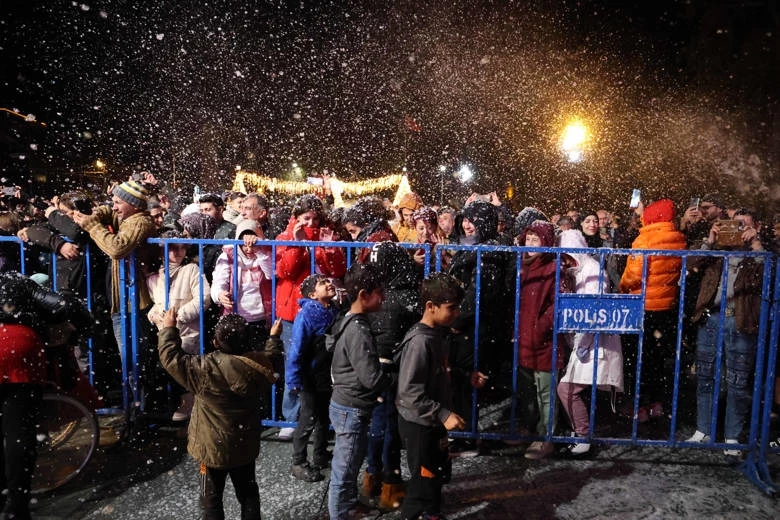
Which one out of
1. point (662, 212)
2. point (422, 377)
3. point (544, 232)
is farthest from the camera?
point (662, 212)

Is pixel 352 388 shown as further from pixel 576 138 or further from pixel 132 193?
pixel 576 138

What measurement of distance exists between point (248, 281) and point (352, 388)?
1.80m

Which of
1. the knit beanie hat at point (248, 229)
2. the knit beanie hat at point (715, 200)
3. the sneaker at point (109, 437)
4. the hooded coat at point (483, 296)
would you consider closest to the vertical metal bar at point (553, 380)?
the hooded coat at point (483, 296)

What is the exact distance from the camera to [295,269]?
4.25 m

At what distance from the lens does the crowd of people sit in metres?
2.94

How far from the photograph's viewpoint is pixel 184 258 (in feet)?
15.1

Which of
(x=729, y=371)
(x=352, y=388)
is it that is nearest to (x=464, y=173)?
(x=729, y=371)

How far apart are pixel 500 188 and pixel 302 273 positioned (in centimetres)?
2829

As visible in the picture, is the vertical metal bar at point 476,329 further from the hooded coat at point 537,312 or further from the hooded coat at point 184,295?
the hooded coat at point 184,295

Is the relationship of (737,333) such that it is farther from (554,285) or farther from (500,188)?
(500,188)

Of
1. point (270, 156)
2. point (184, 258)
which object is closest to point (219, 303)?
point (184, 258)

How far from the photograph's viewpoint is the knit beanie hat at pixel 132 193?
435cm

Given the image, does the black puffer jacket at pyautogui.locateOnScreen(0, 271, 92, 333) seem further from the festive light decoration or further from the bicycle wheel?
the festive light decoration

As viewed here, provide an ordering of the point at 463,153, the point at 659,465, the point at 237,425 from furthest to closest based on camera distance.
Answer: the point at 463,153
the point at 659,465
the point at 237,425
